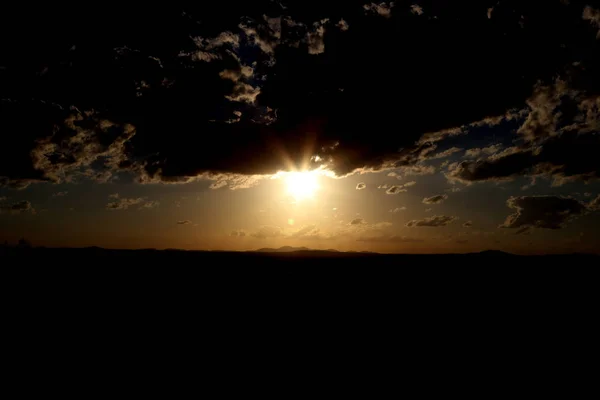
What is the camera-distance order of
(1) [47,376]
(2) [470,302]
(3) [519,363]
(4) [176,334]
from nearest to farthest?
(1) [47,376] → (3) [519,363] → (4) [176,334] → (2) [470,302]

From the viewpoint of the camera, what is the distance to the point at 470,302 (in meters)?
35.3

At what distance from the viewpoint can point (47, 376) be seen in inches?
609

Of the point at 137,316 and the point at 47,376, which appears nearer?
the point at 47,376

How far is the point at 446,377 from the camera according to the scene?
16.4 metres

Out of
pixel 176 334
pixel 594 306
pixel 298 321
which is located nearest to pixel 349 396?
pixel 298 321

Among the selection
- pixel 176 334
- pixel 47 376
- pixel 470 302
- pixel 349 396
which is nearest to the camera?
pixel 349 396

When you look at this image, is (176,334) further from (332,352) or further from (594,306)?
(594,306)

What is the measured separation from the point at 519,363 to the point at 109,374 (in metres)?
22.6

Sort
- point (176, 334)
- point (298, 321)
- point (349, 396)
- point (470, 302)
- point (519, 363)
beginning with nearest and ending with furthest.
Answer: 1. point (349, 396)
2. point (519, 363)
3. point (176, 334)
4. point (298, 321)
5. point (470, 302)

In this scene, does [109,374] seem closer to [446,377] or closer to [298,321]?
[298,321]

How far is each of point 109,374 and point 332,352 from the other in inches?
470

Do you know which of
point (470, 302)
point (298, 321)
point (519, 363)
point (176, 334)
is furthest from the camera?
point (470, 302)

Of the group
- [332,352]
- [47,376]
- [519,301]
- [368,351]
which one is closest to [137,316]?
[47,376]

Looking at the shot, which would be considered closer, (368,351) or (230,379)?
(230,379)
